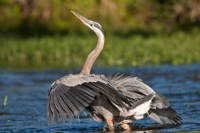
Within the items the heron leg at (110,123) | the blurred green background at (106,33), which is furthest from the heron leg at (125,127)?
the blurred green background at (106,33)

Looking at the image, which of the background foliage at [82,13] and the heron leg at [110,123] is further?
the background foliage at [82,13]

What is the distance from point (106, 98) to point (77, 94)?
678 mm

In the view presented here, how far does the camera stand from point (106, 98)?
7.77m

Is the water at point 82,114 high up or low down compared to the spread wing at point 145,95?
down

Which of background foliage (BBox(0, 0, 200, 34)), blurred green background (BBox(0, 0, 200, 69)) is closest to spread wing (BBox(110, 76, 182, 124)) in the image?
blurred green background (BBox(0, 0, 200, 69))

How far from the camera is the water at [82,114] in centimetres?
851

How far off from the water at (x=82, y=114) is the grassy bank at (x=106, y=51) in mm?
898

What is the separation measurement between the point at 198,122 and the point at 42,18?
17095mm

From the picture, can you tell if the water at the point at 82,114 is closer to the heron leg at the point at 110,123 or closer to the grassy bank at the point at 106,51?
the heron leg at the point at 110,123

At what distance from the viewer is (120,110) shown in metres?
7.71

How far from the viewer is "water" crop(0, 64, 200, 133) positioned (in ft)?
27.9

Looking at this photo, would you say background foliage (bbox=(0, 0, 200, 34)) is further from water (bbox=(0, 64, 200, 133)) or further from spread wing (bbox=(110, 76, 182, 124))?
spread wing (bbox=(110, 76, 182, 124))

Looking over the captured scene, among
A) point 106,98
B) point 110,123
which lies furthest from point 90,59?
point 110,123

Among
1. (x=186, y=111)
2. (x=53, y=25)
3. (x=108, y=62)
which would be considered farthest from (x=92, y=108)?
(x=53, y=25)
